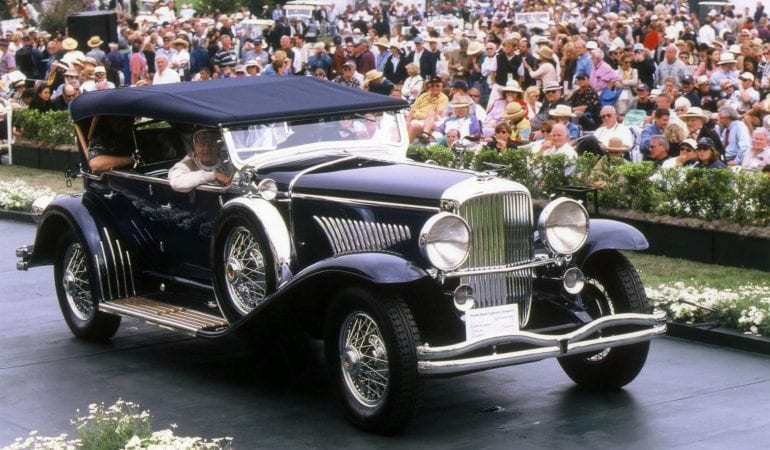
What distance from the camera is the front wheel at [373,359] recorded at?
23.7 ft

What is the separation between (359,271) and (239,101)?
2.28 metres

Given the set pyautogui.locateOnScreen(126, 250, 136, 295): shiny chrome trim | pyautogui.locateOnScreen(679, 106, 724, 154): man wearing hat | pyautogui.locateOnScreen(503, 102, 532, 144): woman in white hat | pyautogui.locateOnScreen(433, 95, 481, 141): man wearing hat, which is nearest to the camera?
pyautogui.locateOnScreen(126, 250, 136, 295): shiny chrome trim

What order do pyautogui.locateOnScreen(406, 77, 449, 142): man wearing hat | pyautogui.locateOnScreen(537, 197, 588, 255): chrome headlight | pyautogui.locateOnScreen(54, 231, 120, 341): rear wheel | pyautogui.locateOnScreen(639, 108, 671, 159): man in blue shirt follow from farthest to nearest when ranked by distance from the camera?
1. pyautogui.locateOnScreen(406, 77, 449, 142): man wearing hat
2. pyautogui.locateOnScreen(639, 108, 671, 159): man in blue shirt
3. pyautogui.locateOnScreen(54, 231, 120, 341): rear wheel
4. pyautogui.locateOnScreen(537, 197, 588, 255): chrome headlight

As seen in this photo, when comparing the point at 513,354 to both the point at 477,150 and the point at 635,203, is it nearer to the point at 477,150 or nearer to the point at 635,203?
the point at 635,203

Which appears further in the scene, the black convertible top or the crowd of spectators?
the crowd of spectators

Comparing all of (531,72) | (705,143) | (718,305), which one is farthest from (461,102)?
(718,305)

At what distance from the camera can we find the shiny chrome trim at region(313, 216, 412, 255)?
308 inches

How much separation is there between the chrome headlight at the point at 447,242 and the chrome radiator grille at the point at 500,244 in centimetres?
15

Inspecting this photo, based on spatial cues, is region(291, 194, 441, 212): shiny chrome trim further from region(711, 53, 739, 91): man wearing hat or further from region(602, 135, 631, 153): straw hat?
region(711, 53, 739, 91): man wearing hat

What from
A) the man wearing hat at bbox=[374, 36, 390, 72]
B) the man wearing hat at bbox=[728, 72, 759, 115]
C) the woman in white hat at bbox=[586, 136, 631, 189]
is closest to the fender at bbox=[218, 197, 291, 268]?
the woman in white hat at bbox=[586, 136, 631, 189]

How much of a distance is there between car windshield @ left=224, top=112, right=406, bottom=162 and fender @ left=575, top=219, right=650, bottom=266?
1.77 meters

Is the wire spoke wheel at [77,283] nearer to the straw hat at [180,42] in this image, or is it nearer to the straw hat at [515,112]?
the straw hat at [515,112]

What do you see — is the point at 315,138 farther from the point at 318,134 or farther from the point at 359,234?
the point at 359,234

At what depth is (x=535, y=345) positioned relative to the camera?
762 cm
